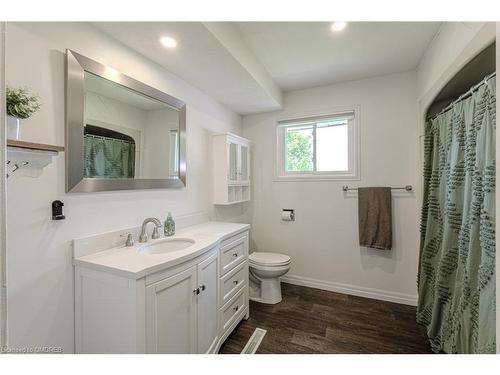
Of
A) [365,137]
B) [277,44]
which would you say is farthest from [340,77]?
[277,44]

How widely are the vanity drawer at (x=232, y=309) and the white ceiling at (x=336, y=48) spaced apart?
2.10 metres

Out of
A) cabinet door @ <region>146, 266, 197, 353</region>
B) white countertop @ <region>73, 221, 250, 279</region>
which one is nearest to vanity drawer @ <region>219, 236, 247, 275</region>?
white countertop @ <region>73, 221, 250, 279</region>

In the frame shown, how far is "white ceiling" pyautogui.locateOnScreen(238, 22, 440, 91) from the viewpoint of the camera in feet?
5.10

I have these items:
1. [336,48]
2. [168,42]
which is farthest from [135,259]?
[336,48]

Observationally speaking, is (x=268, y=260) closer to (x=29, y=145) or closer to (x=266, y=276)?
(x=266, y=276)

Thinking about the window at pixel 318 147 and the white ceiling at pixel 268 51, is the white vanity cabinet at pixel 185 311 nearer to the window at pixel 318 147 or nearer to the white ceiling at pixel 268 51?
the white ceiling at pixel 268 51

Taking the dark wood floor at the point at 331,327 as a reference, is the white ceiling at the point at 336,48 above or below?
above

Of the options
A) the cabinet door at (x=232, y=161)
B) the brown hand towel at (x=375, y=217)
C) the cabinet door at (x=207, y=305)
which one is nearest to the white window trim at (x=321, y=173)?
the brown hand towel at (x=375, y=217)

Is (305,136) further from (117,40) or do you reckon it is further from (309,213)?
(117,40)

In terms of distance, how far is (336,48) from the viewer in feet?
5.89

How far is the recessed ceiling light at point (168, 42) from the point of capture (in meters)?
1.33

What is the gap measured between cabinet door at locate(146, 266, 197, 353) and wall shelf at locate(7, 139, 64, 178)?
705mm

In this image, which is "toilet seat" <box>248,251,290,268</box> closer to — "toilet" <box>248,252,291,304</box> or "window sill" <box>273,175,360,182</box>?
"toilet" <box>248,252,291,304</box>
